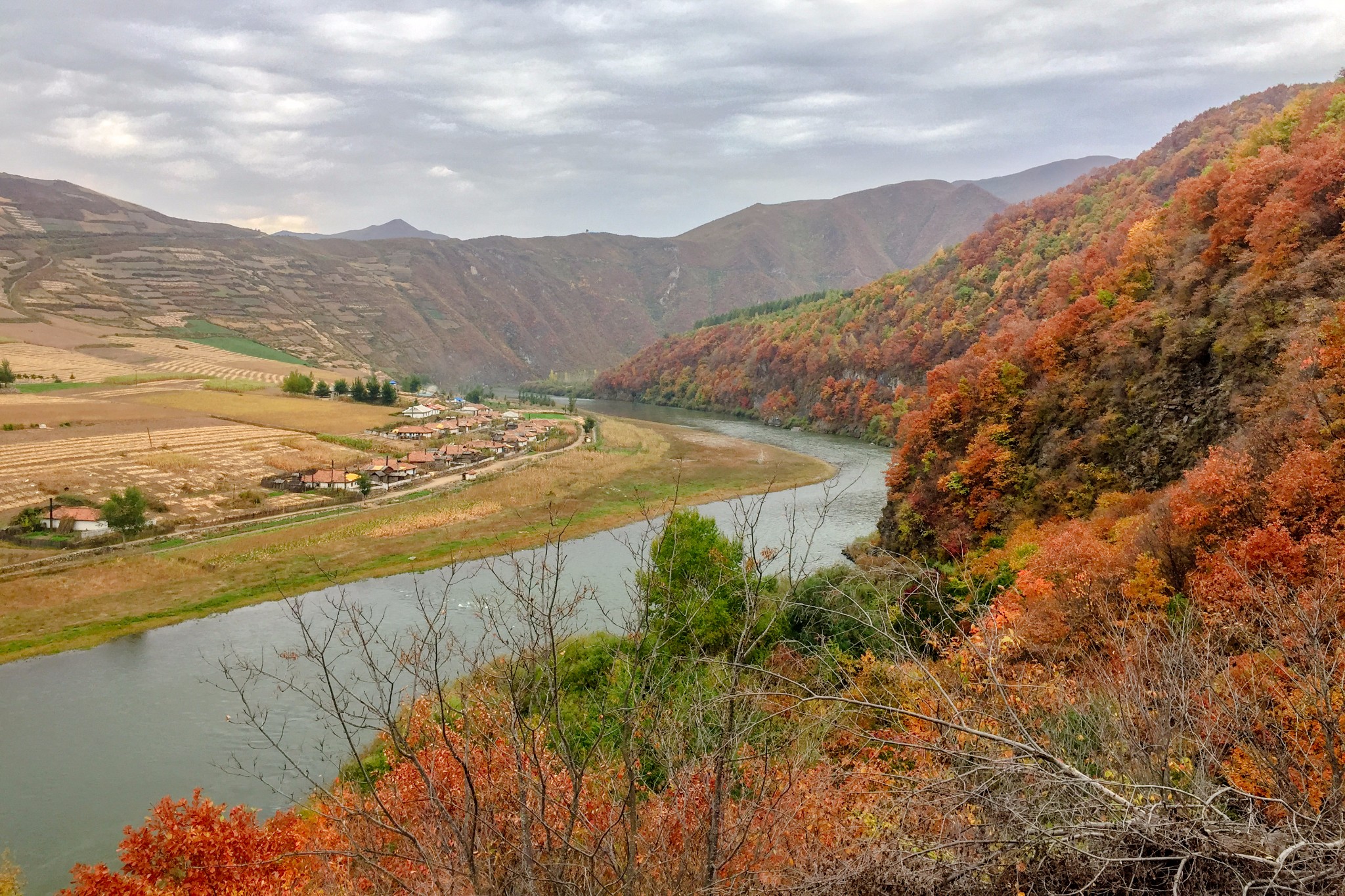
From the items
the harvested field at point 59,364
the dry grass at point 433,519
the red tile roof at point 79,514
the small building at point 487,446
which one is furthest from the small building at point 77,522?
the harvested field at point 59,364

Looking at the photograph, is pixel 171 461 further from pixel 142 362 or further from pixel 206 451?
pixel 142 362

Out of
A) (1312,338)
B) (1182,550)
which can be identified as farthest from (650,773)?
(1312,338)

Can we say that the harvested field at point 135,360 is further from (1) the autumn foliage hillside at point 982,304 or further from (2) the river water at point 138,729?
(2) the river water at point 138,729

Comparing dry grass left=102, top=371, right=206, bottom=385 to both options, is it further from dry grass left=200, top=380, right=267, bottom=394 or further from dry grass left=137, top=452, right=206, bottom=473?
dry grass left=137, top=452, right=206, bottom=473

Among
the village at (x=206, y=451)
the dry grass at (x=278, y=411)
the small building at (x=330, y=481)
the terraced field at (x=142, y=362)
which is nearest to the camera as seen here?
the village at (x=206, y=451)

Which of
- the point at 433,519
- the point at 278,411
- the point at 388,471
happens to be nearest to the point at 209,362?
the point at 278,411
